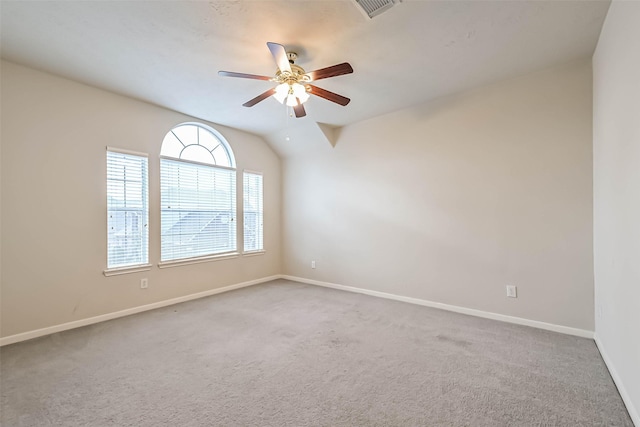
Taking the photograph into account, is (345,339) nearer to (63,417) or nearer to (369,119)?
(63,417)

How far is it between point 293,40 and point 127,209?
9.20 ft

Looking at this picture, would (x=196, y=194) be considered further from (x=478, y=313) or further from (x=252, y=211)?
(x=478, y=313)

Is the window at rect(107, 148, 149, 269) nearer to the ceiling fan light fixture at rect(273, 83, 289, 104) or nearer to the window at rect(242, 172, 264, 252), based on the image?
the window at rect(242, 172, 264, 252)

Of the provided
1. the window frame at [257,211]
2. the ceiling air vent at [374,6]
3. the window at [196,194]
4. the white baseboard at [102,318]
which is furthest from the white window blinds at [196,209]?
the ceiling air vent at [374,6]

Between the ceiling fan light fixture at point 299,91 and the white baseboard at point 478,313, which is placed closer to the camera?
the ceiling fan light fixture at point 299,91

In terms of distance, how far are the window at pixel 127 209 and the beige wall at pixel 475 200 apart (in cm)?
251

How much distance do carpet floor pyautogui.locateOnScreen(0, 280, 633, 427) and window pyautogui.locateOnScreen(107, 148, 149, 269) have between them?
2.53 ft

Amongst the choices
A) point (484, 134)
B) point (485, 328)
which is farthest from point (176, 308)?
point (484, 134)

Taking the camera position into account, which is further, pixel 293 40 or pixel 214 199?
pixel 214 199

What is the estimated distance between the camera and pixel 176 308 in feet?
12.1

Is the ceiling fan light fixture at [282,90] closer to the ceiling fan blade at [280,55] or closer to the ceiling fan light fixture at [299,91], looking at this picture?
the ceiling fan light fixture at [299,91]

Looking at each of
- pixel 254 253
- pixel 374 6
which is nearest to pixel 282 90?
pixel 374 6

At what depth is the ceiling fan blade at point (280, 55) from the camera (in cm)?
200

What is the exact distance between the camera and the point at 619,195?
1925mm
